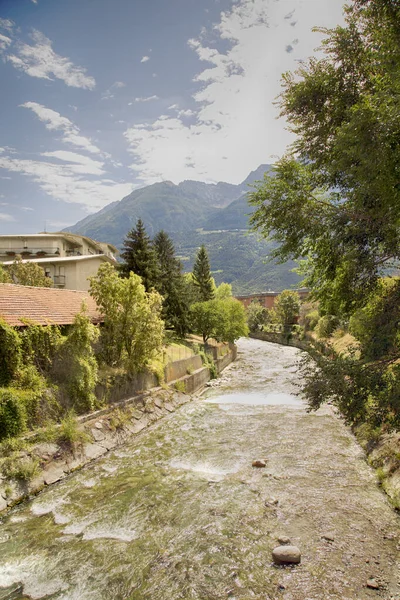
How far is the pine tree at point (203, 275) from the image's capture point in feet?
179

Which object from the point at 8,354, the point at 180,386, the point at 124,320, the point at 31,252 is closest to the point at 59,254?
the point at 31,252

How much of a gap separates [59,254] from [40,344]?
3568 cm

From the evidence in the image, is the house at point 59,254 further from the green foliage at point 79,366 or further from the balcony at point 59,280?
the green foliage at point 79,366

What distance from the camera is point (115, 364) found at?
18703mm

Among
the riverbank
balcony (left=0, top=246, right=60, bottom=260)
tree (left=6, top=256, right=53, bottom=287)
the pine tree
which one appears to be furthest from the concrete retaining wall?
balcony (left=0, top=246, right=60, bottom=260)

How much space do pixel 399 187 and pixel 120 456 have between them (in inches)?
505

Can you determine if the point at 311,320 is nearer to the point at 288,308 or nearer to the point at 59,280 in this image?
the point at 288,308

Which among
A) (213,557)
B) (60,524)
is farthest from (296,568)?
(60,524)

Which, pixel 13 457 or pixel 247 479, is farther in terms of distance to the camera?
pixel 247 479

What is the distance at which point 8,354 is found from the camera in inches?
488

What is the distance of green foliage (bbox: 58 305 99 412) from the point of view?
14.2 meters

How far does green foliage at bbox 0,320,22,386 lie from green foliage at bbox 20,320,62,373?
0.51m

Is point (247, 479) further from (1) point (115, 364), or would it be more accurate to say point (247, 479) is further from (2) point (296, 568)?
(1) point (115, 364)

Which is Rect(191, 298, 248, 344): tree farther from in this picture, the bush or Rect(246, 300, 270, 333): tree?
Rect(246, 300, 270, 333): tree
